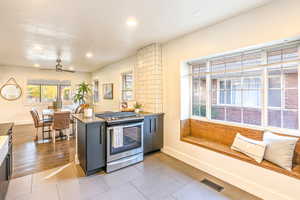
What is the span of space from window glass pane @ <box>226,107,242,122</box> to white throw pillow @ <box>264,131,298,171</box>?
0.61m

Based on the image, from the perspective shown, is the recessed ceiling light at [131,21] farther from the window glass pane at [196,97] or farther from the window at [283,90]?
the window at [283,90]

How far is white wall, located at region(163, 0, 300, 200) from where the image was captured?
186cm

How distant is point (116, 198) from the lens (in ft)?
6.46

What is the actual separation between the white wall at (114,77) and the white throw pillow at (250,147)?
11.4 feet

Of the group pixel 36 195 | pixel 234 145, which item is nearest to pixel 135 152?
pixel 36 195

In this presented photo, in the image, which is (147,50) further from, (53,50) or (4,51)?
(4,51)

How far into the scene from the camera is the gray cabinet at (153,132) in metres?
3.26

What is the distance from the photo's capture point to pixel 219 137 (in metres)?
2.81

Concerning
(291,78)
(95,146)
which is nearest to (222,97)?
(291,78)

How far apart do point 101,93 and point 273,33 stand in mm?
6308

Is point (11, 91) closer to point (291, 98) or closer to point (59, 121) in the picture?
point (59, 121)

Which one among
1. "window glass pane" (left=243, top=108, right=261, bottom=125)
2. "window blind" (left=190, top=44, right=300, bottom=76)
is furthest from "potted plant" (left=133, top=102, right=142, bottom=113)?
"window glass pane" (left=243, top=108, right=261, bottom=125)

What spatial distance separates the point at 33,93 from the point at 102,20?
6389 mm

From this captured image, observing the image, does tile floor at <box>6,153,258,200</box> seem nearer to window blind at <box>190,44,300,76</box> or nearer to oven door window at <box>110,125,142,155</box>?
oven door window at <box>110,125,142,155</box>
